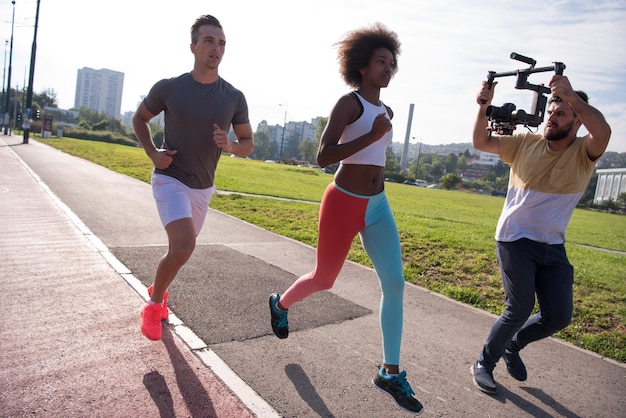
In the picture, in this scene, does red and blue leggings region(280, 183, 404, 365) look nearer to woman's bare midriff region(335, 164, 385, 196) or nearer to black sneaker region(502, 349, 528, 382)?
woman's bare midriff region(335, 164, 385, 196)

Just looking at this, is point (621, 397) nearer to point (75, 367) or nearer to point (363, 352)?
point (363, 352)

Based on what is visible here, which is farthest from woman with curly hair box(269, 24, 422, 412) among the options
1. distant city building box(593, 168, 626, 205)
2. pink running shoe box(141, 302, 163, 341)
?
distant city building box(593, 168, 626, 205)

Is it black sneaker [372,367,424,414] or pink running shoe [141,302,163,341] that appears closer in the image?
black sneaker [372,367,424,414]

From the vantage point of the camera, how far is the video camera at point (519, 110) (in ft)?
10.8

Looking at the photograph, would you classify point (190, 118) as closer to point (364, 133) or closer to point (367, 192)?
point (364, 133)

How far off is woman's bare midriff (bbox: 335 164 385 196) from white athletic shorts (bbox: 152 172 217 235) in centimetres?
115

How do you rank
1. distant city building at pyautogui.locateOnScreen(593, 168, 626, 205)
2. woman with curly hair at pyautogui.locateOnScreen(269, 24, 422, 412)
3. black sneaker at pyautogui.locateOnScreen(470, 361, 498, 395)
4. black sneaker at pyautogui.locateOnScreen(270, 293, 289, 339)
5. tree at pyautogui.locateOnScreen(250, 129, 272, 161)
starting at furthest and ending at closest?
tree at pyautogui.locateOnScreen(250, 129, 272, 161) < distant city building at pyautogui.locateOnScreen(593, 168, 626, 205) < black sneaker at pyautogui.locateOnScreen(270, 293, 289, 339) < black sneaker at pyautogui.locateOnScreen(470, 361, 498, 395) < woman with curly hair at pyautogui.locateOnScreen(269, 24, 422, 412)

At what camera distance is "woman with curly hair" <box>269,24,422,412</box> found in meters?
3.06

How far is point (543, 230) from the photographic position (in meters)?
3.35

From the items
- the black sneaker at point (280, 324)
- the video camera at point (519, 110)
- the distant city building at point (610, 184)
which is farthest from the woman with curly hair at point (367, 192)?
the distant city building at point (610, 184)

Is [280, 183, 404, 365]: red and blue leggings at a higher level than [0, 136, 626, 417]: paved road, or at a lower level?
higher

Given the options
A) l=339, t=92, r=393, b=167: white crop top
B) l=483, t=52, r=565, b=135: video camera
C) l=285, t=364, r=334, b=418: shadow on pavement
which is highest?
l=483, t=52, r=565, b=135: video camera

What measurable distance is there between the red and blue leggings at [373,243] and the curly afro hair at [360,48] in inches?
35.1

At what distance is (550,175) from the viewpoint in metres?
3.39
